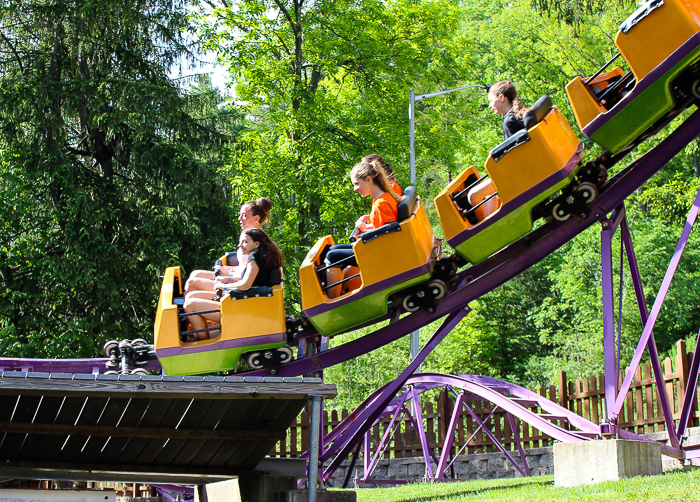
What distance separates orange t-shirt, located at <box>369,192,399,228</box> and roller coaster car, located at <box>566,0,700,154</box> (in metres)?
1.51

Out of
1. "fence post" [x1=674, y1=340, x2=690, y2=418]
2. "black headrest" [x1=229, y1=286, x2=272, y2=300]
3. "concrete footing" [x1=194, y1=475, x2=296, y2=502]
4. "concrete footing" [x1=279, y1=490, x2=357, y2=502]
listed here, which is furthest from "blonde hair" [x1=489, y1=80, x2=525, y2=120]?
"fence post" [x1=674, y1=340, x2=690, y2=418]

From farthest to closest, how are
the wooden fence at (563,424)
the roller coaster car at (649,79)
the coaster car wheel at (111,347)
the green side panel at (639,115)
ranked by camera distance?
the wooden fence at (563,424)
the coaster car wheel at (111,347)
the green side panel at (639,115)
the roller coaster car at (649,79)

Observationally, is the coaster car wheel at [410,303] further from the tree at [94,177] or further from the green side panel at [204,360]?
the tree at [94,177]

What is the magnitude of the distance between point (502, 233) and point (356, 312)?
1.28 metres

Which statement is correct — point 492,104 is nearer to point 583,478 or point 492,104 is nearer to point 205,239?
point 583,478

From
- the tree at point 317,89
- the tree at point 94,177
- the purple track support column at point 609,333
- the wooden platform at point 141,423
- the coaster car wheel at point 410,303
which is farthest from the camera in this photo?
the tree at point 317,89

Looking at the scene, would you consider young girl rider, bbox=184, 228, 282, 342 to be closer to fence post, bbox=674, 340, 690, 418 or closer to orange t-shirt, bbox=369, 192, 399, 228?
orange t-shirt, bbox=369, 192, 399, 228

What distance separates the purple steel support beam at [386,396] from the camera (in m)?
5.95

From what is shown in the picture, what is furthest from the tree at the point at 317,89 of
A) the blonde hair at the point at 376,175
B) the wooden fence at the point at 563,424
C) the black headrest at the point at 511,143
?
the black headrest at the point at 511,143

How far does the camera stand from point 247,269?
5.83 m

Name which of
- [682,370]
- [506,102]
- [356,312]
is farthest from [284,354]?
[682,370]

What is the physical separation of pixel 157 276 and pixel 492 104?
35.2 feet

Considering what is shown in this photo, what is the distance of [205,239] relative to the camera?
15.6m

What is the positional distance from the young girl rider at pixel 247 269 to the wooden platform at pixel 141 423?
109 centimetres
